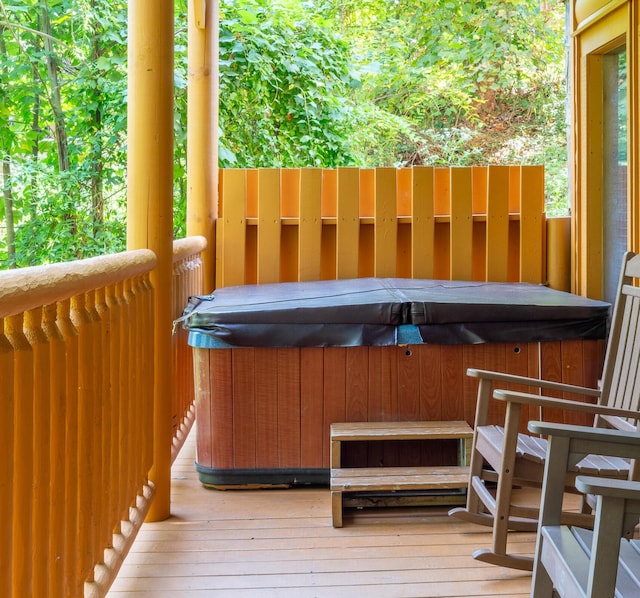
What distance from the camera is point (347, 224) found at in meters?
4.79

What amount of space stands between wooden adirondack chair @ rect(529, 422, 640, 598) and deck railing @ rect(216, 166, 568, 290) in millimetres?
3052

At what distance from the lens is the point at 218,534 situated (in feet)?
9.02

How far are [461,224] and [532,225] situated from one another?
1.58 ft

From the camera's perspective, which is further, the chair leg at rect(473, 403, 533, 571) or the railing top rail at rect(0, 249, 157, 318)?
the chair leg at rect(473, 403, 533, 571)

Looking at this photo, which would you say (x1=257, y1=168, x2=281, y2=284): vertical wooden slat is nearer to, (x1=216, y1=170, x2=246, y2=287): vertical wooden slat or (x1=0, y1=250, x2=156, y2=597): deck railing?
(x1=216, y1=170, x2=246, y2=287): vertical wooden slat

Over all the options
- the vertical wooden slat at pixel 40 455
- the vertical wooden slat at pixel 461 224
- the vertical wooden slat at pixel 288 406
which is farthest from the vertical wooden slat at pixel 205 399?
the vertical wooden slat at pixel 461 224

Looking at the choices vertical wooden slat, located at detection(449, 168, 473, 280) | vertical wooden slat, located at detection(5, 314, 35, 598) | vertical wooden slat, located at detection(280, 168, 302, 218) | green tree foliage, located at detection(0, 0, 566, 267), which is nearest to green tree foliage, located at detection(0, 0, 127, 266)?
green tree foliage, located at detection(0, 0, 566, 267)

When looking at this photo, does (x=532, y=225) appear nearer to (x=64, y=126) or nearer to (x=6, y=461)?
(x=6, y=461)

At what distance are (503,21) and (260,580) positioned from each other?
36.4 feet

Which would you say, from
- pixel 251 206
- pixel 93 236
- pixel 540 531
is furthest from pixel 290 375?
pixel 93 236

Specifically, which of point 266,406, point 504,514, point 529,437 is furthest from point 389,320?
point 504,514

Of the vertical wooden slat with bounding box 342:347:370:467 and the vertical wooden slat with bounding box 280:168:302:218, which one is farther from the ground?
the vertical wooden slat with bounding box 280:168:302:218

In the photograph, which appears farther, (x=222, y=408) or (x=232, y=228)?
(x=232, y=228)

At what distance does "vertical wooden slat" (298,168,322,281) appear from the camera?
479cm
